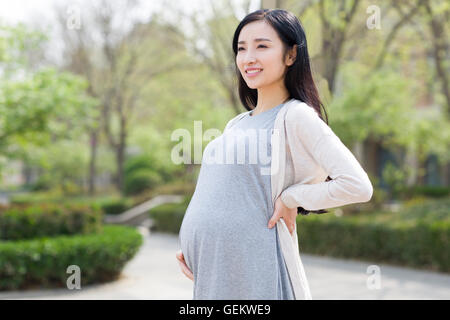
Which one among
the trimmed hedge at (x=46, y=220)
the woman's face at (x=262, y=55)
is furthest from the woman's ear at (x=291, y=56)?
the trimmed hedge at (x=46, y=220)

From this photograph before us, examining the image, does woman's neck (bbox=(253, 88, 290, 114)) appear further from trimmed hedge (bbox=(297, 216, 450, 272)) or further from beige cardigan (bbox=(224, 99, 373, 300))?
trimmed hedge (bbox=(297, 216, 450, 272))

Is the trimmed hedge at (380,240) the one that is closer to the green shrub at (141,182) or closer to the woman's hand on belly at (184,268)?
the woman's hand on belly at (184,268)

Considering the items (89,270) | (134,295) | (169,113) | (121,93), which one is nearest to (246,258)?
(134,295)

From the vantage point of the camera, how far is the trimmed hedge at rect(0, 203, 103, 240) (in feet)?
25.7

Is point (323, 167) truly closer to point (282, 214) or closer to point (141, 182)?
point (282, 214)

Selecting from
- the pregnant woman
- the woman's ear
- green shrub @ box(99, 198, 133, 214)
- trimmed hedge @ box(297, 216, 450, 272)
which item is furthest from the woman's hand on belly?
green shrub @ box(99, 198, 133, 214)

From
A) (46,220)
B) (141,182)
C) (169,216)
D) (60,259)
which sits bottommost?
(169,216)

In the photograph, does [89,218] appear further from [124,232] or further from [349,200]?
[349,200]

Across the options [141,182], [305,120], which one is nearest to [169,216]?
[141,182]

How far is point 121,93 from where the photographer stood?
72.9 ft

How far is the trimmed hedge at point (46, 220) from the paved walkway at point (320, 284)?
3.57ft

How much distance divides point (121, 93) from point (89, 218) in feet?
46.9

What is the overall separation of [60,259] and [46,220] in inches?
44.0

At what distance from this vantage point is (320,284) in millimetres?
7793
